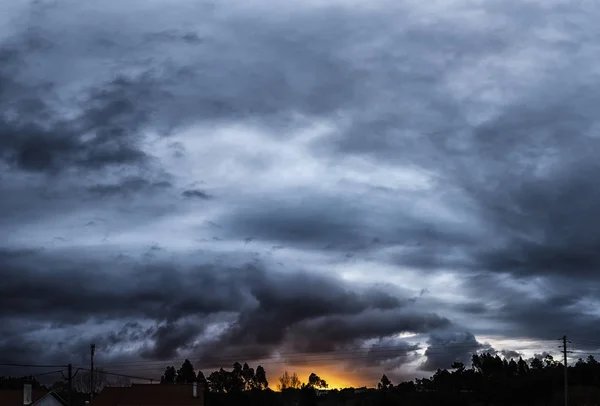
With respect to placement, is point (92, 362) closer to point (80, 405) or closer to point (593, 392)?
point (80, 405)

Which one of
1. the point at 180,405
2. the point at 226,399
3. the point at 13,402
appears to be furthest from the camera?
the point at 226,399

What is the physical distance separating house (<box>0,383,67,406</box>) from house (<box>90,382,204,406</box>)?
6246mm

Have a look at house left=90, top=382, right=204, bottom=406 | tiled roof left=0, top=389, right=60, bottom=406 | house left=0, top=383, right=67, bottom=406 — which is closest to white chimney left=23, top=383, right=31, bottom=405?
house left=0, top=383, right=67, bottom=406

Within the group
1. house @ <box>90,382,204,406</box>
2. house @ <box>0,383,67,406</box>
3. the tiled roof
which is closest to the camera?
the tiled roof

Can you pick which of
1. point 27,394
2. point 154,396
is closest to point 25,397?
point 27,394

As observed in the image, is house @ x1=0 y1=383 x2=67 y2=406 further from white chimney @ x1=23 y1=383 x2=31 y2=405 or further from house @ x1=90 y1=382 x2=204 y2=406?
house @ x1=90 y1=382 x2=204 y2=406

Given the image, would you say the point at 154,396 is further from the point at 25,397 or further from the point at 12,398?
the point at 12,398

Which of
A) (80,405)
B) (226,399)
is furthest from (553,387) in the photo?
(80,405)

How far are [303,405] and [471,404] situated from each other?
1219 inches

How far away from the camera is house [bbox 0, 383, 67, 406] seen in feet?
314

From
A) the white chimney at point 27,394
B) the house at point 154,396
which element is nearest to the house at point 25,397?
the white chimney at point 27,394

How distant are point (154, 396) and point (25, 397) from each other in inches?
668

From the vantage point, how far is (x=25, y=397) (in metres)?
95.7

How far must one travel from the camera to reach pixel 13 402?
9556cm
